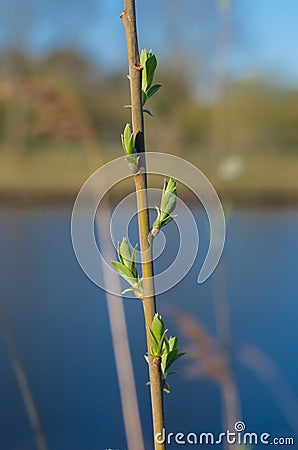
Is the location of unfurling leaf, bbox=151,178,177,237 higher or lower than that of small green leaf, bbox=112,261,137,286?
higher

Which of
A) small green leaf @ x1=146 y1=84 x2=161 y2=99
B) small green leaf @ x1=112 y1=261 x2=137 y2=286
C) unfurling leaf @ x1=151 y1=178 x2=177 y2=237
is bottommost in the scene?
small green leaf @ x1=112 y1=261 x2=137 y2=286

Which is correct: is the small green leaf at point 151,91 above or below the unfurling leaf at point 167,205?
above

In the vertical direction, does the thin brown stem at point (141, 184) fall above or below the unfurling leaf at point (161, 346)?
above

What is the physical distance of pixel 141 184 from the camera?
154 millimetres

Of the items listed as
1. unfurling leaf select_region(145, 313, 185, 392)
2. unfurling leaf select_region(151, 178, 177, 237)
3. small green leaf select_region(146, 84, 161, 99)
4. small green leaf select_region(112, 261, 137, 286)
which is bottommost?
unfurling leaf select_region(145, 313, 185, 392)

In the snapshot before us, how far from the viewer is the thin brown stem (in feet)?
0.50

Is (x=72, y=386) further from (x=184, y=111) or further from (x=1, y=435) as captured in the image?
(x=184, y=111)

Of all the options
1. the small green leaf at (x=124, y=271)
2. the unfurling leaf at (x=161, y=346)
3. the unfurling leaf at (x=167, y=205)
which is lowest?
the unfurling leaf at (x=161, y=346)

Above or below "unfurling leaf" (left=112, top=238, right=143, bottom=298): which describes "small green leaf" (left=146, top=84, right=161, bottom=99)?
above

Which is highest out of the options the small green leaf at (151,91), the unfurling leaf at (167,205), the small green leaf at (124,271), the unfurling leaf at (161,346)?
the small green leaf at (151,91)

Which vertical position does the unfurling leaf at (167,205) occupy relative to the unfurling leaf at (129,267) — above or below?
above

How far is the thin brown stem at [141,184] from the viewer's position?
153mm

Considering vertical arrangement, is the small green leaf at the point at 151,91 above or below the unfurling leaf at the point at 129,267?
above

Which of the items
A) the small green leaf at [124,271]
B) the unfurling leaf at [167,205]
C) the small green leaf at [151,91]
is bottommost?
the small green leaf at [124,271]
